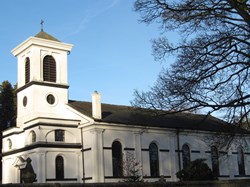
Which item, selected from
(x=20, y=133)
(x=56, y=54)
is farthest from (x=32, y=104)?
(x=56, y=54)

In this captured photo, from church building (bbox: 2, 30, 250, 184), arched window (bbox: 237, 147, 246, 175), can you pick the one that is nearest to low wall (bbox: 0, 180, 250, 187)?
church building (bbox: 2, 30, 250, 184)

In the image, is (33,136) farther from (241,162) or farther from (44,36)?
(241,162)

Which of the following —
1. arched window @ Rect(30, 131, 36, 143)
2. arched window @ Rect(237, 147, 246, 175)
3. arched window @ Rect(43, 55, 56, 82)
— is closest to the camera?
arched window @ Rect(30, 131, 36, 143)

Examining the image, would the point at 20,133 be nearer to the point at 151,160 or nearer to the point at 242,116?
the point at 151,160

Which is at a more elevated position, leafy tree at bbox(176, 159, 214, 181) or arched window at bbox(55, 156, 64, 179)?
arched window at bbox(55, 156, 64, 179)

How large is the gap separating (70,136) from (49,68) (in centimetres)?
790

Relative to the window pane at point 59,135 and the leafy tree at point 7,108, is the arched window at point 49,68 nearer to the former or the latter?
the window pane at point 59,135

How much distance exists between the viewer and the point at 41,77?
1687 inches

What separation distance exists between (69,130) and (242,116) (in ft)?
82.2

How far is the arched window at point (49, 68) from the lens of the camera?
43.4m

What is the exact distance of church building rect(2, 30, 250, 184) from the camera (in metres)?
38.9

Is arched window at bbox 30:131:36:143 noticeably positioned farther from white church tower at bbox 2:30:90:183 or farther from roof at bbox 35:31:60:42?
roof at bbox 35:31:60:42

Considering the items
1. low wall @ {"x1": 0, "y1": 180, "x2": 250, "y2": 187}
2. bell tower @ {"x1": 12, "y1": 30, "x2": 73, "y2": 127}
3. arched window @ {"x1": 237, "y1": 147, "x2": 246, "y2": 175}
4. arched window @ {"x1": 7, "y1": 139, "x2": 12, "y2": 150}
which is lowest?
low wall @ {"x1": 0, "y1": 180, "x2": 250, "y2": 187}

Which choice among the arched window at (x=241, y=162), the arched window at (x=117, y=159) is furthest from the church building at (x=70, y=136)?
the arched window at (x=241, y=162)
